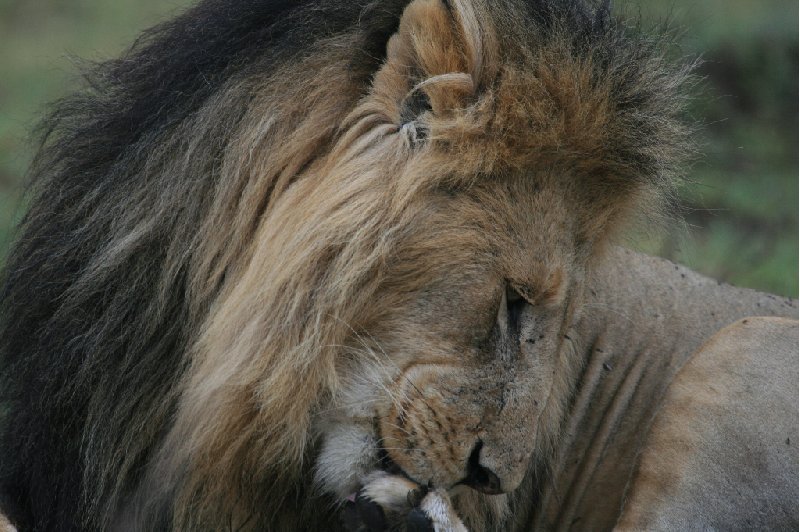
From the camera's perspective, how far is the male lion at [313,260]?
10.4ft

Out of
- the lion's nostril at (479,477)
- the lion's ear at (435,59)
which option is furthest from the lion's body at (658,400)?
the lion's ear at (435,59)

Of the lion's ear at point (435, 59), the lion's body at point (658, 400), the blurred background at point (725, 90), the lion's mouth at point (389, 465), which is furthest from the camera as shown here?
the blurred background at point (725, 90)

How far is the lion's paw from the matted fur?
0.23 m

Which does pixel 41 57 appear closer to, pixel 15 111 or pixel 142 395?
pixel 15 111

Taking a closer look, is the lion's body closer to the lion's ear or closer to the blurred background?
the lion's ear

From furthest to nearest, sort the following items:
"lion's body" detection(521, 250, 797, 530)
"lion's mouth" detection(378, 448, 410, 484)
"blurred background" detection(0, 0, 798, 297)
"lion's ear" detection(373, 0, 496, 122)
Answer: "blurred background" detection(0, 0, 798, 297) < "lion's body" detection(521, 250, 797, 530) < "lion's mouth" detection(378, 448, 410, 484) < "lion's ear" detection(373, 0, 496, 122)

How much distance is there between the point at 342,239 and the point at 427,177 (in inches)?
11.6

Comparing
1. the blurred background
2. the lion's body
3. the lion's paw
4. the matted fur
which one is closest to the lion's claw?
the lion's paw

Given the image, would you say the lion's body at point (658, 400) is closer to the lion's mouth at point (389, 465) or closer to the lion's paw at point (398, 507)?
the lion's paw at point (398, 507)

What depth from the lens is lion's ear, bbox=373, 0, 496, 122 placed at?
123 inches

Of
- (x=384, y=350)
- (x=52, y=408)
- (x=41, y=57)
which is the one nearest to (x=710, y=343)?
(x=384, y=350)

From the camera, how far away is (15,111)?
8508 millimetres

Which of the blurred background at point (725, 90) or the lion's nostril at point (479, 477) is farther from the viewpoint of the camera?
the blurred background at point (725, 90)

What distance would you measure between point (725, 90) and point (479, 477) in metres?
7.84
